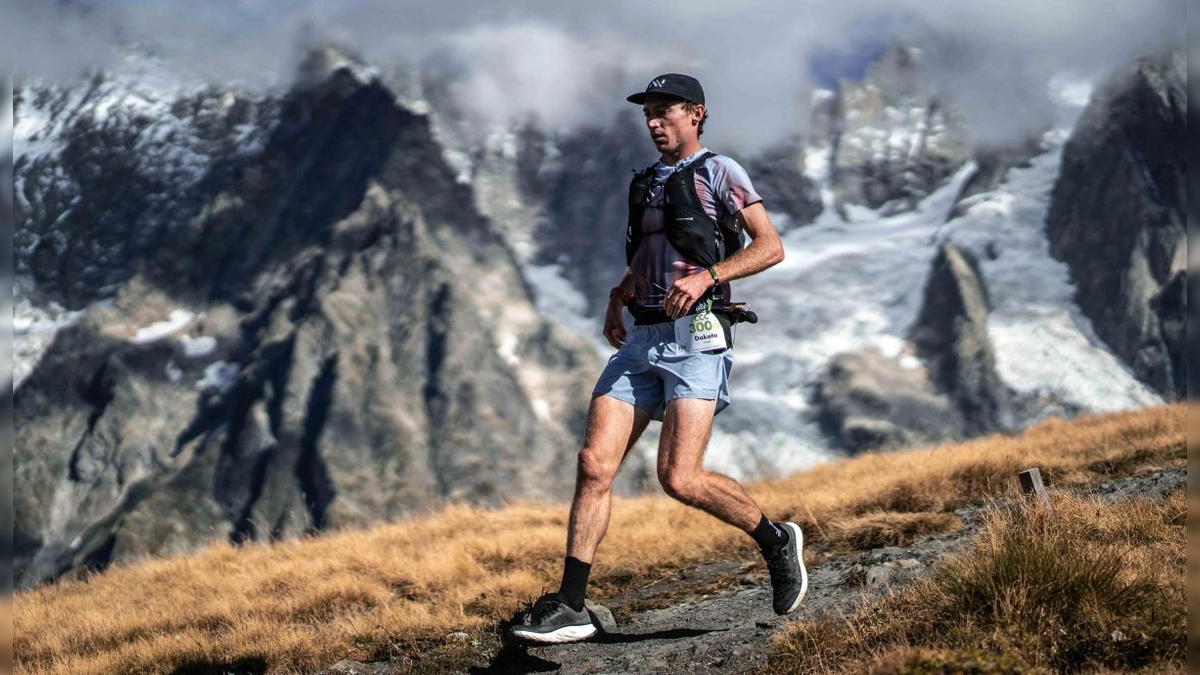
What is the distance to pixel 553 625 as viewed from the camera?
236 inches

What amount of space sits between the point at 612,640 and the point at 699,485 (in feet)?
4.19

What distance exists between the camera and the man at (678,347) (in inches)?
243

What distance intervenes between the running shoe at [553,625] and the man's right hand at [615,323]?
1709 millimetres

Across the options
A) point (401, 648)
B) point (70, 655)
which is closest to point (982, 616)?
point (401, 648)

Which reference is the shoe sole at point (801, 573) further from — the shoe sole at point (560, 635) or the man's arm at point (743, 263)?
the man's arm at point (743, 263)

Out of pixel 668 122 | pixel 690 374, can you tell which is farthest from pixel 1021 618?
pixel 668 122

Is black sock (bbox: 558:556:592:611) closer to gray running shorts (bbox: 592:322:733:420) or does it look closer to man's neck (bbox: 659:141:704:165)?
gray running shorts (bbox: 592:322:733:420)

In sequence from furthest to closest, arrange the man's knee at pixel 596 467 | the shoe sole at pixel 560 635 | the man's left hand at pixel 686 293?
1. the man's knee at pixel 596 467
2. the man's left hand at pixel 686 293
3. the shoe sole at pixel 560 635

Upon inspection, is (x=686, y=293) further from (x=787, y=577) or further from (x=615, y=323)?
(x=787, y=577)

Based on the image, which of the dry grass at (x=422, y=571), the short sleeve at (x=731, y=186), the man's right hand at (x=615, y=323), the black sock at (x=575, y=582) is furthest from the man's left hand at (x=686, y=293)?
the dry grass at (x=422, y=571)

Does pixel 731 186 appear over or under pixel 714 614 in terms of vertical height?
over

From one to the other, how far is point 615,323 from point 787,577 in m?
1.90

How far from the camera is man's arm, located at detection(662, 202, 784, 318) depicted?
6090mm

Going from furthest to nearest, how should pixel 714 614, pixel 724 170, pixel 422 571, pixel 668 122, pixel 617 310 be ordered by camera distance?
1. pixel 422 571
2. pixel 714 614
3. pixel 617 310
4. pixel 668 122
5. pixel 724 170
